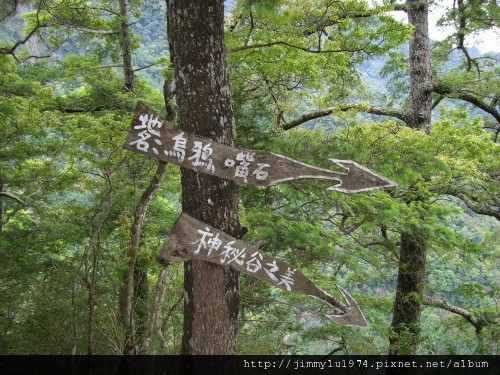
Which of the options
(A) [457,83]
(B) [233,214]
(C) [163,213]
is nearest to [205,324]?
(B) [233,214]

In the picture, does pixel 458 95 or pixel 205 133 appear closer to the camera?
pixel 205 133

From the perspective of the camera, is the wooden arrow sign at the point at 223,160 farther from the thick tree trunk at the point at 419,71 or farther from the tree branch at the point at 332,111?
the thick tree trunk at the point at 419,71

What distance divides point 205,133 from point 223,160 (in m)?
0.28

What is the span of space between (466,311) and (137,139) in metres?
5.90

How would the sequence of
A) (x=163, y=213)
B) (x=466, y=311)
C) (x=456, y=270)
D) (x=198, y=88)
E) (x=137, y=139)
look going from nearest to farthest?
1. (x=137, y=139)
2. (x=198, y=88)
3. (x=466, y=311)
4. (x=163, y=213)
5. (x=456, y=270)

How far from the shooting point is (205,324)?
254 centimetres

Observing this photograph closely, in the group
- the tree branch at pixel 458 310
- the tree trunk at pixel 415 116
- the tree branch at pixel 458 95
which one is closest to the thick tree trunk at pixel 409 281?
the tree trunk at pixel 415 116

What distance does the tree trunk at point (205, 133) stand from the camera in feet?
8.23

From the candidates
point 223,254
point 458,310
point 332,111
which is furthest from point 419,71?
point 223,254

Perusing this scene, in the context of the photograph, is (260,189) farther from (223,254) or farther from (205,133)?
(223,254)

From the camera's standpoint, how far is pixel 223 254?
7.75ft

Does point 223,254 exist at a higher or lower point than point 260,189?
lower

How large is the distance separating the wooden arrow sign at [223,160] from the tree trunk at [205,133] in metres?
0.21

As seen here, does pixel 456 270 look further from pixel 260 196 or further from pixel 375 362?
pixel 260 196
